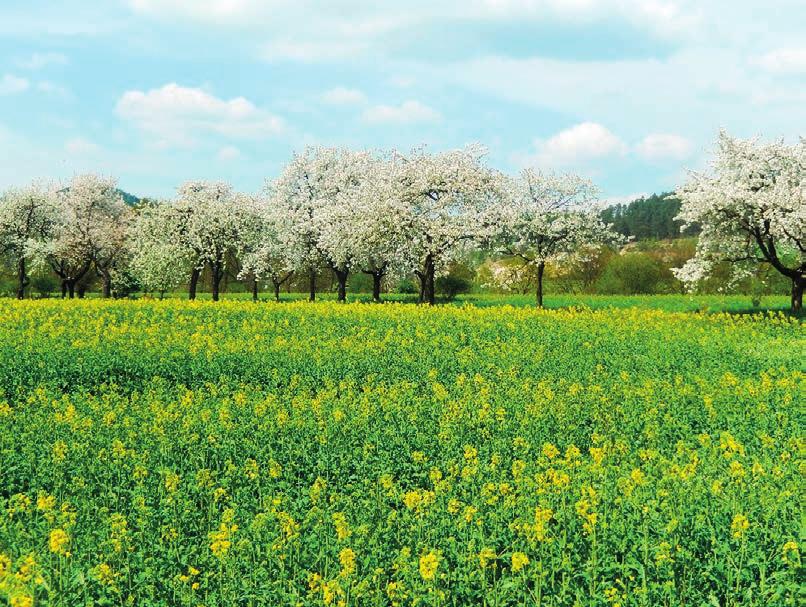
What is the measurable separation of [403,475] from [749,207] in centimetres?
3152

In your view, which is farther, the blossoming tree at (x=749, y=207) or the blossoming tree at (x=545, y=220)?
the blossoming tree at (x=545, y=220)

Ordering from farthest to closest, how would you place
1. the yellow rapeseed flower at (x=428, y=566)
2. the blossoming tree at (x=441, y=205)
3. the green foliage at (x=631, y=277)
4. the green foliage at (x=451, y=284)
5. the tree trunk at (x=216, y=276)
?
the green foliage at (x=631, y=277), the green foliage at (x=451, y=284), the tree trunk at (x=216, y=276), the blossoming tree at (x=441, y=205), the yellow rapeseed flower at (x=428, y=566)

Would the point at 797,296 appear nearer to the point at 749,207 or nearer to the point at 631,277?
the point at 749,207

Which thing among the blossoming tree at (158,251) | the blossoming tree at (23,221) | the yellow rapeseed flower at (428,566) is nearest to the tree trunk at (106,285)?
the blossoming tree at (158,251)

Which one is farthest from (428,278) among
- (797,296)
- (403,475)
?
(403,475)

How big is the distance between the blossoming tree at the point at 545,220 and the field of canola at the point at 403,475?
75.9 ft

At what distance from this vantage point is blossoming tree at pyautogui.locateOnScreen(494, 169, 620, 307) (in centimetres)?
4378

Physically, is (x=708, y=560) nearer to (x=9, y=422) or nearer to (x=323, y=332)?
(x=9, y=422)

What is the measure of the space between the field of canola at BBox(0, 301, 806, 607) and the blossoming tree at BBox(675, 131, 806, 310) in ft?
51.4

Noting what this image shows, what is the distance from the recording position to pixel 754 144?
124ft

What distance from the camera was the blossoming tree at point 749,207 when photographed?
34188 millimetres

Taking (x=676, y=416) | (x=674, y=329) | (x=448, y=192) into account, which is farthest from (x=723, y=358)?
(x=448, y=192)

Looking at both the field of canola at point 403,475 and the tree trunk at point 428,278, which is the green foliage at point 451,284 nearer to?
the tree trunk at point 428,278

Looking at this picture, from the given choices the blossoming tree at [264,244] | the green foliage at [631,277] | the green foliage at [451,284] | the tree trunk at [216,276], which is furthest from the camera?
the green foliage at [631,277]
